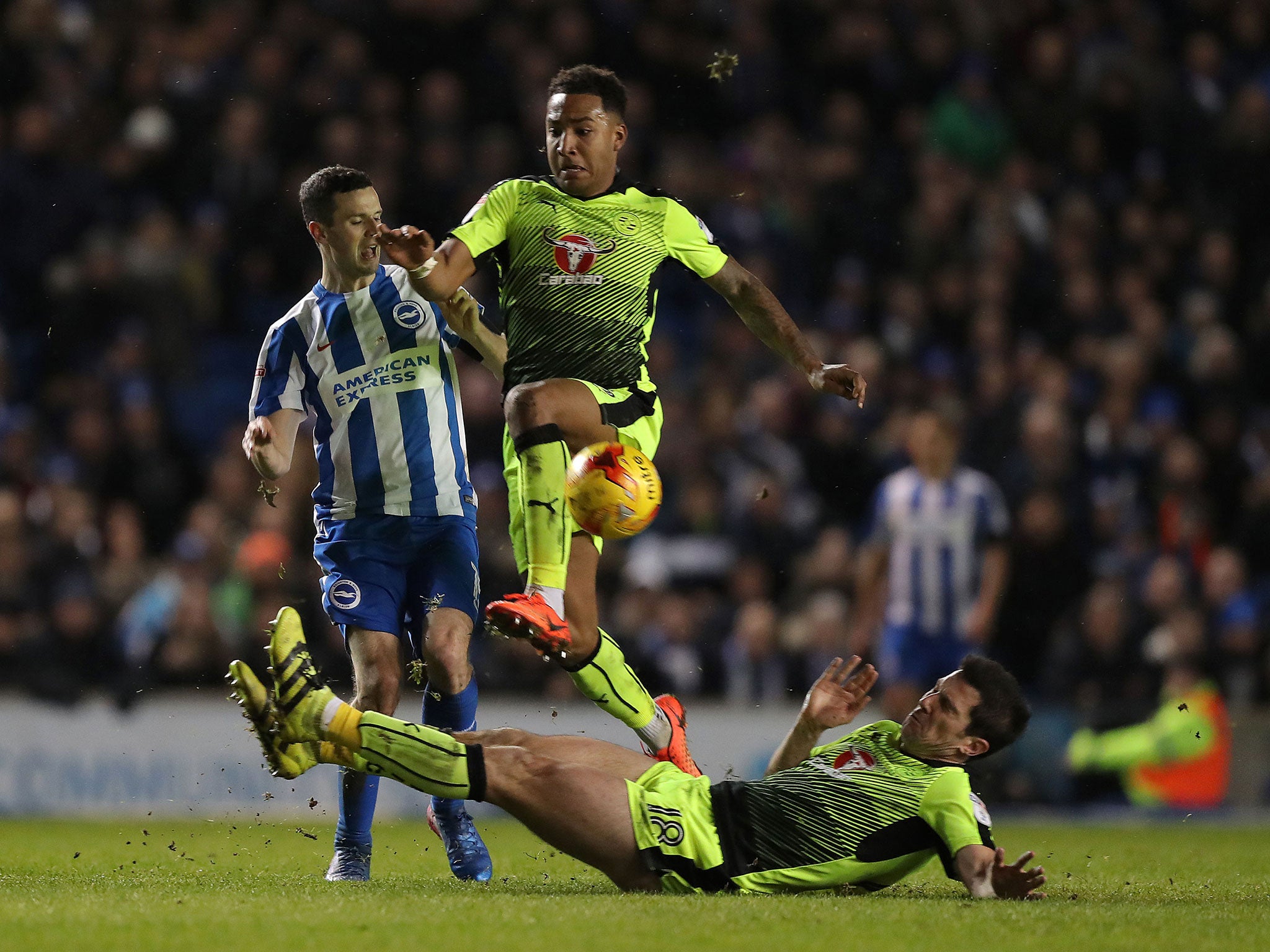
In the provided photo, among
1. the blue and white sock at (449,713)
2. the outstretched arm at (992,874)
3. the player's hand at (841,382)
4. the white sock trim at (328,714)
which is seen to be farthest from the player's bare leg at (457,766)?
the player's hand at (841,382)

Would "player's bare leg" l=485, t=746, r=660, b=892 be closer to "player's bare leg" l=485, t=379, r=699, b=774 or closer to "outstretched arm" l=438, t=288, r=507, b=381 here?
"player's bare leg" l=485, t=379, r=699, b=774

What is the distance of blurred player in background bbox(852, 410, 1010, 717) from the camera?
10023 mm

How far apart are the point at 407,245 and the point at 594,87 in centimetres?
102

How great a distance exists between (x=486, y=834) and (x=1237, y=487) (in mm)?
5980

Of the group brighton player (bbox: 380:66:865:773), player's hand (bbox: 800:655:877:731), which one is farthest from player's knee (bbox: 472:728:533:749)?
player's hand (bbox: 800:655:877:731)

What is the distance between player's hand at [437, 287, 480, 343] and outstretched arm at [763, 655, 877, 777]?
6.18ft

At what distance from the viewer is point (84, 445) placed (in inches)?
459

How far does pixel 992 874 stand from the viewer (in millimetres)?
5238

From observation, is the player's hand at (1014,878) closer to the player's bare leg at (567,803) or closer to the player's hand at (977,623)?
the player's bare leg at (567,803)

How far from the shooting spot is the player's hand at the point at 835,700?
5887mm

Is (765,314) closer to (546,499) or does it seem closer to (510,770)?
(546,499)

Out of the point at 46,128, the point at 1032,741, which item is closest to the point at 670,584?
the point at 1032,741

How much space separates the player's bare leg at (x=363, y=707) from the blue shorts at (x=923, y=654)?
450 centimetres

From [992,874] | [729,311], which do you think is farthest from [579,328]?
[729,311]
